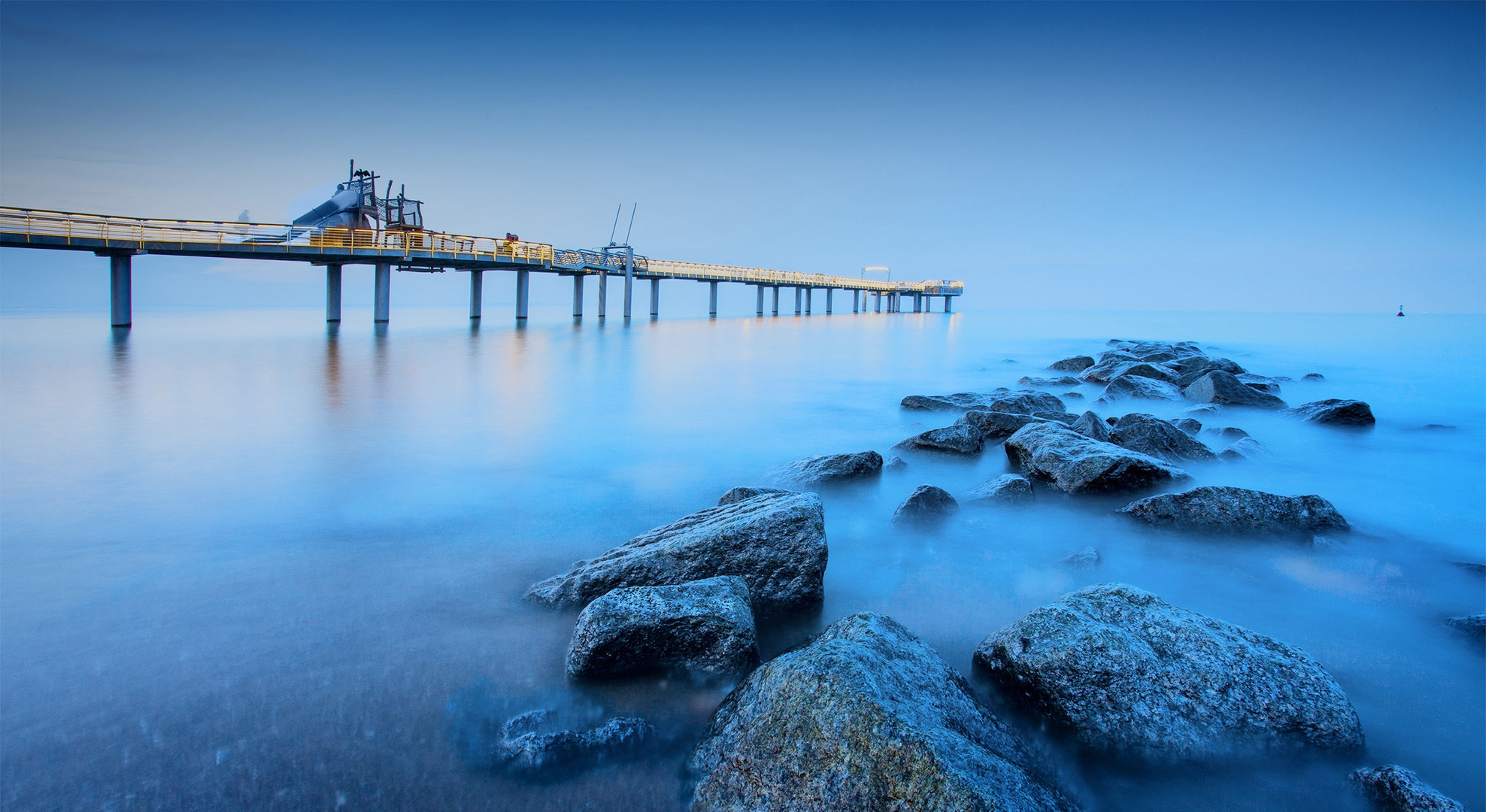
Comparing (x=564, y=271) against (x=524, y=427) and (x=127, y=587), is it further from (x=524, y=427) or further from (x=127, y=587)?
(x=127, y=587)

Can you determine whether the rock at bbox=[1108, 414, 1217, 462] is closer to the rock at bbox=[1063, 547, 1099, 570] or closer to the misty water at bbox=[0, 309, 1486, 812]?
the misty water at bbox=[0, 309, 1486, 812]

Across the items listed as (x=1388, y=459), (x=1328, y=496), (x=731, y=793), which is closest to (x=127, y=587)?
(x=731, y=793)

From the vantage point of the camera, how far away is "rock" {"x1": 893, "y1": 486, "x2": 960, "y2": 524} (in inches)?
221

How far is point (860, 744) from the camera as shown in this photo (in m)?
2.24

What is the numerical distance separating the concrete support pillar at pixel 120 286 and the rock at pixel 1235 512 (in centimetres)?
2579

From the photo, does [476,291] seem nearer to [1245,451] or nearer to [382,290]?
[382,290]

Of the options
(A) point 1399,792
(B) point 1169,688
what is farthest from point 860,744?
(A) point 1399,792

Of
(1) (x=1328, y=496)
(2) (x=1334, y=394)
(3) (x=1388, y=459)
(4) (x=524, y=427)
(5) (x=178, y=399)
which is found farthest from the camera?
(2) (x=1334, y=394)

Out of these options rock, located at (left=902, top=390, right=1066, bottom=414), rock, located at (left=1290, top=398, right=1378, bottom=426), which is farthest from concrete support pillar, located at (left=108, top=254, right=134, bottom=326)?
rock, located at (left=1290, top=398, right=1378, bottom=426)

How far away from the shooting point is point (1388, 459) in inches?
364

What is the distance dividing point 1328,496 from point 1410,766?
5.22m

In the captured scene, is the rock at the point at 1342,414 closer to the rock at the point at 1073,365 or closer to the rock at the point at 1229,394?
the rock at the point at 1229,394

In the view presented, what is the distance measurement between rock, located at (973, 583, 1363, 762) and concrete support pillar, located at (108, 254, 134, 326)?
85.5ft

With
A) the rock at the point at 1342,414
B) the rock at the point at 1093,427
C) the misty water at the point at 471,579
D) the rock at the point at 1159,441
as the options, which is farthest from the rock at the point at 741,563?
the rock at the point at 1342,414
